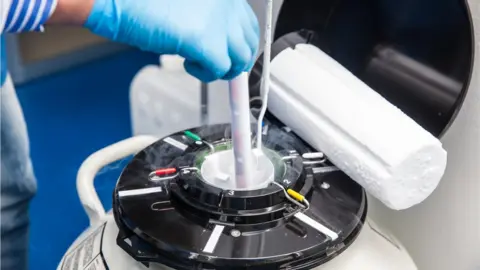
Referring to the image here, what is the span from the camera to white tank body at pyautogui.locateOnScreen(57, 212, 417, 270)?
26.7 inches

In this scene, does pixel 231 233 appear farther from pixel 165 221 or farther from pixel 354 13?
pixel 354 13

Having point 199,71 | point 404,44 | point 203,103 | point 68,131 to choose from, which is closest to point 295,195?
point 199,71

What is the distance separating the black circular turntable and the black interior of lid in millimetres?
156

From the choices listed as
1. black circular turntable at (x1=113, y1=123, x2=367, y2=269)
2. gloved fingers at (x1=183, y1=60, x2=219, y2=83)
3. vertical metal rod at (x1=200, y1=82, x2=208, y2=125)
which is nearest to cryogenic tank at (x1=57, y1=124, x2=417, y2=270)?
black circular turntable at (x1=113, y1=123, x2=367, y2=269)

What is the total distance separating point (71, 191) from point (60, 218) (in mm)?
117

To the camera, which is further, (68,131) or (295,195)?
(68,131)

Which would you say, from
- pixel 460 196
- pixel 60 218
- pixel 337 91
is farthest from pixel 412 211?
pixel 60 218

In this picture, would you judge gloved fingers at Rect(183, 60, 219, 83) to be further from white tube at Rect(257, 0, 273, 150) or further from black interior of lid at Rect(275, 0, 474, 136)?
black interior of lid at Rect(275, 0, 474, 136)

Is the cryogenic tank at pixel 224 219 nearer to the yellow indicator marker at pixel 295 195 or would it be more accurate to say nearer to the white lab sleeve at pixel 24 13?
the yellow indicator marker at pixel 295 195

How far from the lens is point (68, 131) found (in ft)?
6.66

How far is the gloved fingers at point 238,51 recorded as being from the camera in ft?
2.14

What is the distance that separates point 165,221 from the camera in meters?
0.66

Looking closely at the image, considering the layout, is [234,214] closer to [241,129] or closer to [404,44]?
[241,129]

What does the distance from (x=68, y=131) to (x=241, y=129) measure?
1.47m
